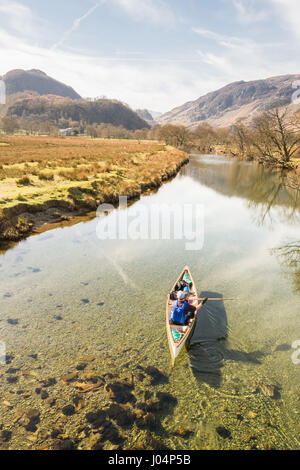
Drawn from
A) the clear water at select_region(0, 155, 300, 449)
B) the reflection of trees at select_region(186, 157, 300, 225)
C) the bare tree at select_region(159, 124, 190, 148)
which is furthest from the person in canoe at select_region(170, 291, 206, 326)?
the bare tree at select_region(159, 124, 190, 148)

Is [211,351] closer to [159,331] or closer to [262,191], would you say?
[159,331]

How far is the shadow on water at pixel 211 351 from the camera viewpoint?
308 inches

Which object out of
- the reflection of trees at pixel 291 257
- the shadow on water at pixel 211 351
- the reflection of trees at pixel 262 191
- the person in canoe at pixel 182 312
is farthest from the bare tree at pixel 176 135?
the person in canoe at pixel 182 312

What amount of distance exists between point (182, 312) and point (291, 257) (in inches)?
416

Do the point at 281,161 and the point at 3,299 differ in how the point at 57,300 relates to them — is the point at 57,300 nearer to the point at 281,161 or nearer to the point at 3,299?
the point at 3,299

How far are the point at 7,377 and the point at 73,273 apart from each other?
624cm

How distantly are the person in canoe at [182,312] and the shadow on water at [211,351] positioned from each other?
2.60 feet

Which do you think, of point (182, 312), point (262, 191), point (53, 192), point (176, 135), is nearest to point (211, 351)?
point (182, 312)

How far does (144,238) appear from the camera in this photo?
59.5ft

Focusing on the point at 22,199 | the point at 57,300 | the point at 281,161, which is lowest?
the point at 57,300
